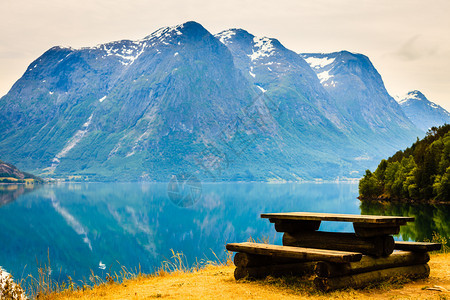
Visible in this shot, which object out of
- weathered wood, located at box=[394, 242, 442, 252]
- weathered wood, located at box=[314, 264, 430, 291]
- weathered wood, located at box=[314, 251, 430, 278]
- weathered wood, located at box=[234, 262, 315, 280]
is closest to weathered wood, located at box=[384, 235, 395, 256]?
weathered wood, located at box=[314, 251, 430, 278]

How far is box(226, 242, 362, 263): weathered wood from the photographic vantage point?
9.17 meters

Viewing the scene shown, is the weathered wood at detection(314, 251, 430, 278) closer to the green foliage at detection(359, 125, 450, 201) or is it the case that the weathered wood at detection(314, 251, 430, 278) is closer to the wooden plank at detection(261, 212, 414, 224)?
the wooden plank at detection(261, 212, 414, 224)

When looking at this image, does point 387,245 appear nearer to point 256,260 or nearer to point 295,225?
point 295,225

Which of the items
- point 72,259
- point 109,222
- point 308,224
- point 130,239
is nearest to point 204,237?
point 130,239

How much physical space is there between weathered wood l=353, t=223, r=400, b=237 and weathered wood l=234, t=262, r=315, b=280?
145cm

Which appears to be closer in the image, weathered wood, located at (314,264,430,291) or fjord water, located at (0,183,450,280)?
weathered wood, located at (314,264,430,291)

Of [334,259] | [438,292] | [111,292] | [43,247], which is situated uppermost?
[334,259]

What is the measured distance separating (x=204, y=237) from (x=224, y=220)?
17.8 meters

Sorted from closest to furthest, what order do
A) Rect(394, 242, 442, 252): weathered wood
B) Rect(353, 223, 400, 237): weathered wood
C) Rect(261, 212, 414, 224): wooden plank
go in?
1. Rect(261, 212, 414, 224): wooden plank
2. Rect(353, 223, 400, 237): weathered wood
3. Rect(394, 242, 442, 252): weathered wood

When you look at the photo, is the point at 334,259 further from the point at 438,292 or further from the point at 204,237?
the point at 204,237

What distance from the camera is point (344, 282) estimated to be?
9.57 metres

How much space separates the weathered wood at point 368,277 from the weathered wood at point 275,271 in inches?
51.7

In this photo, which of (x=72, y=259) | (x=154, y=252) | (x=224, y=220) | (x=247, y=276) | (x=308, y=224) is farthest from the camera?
(x=224, y=220)

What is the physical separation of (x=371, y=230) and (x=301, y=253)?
1.72 m
